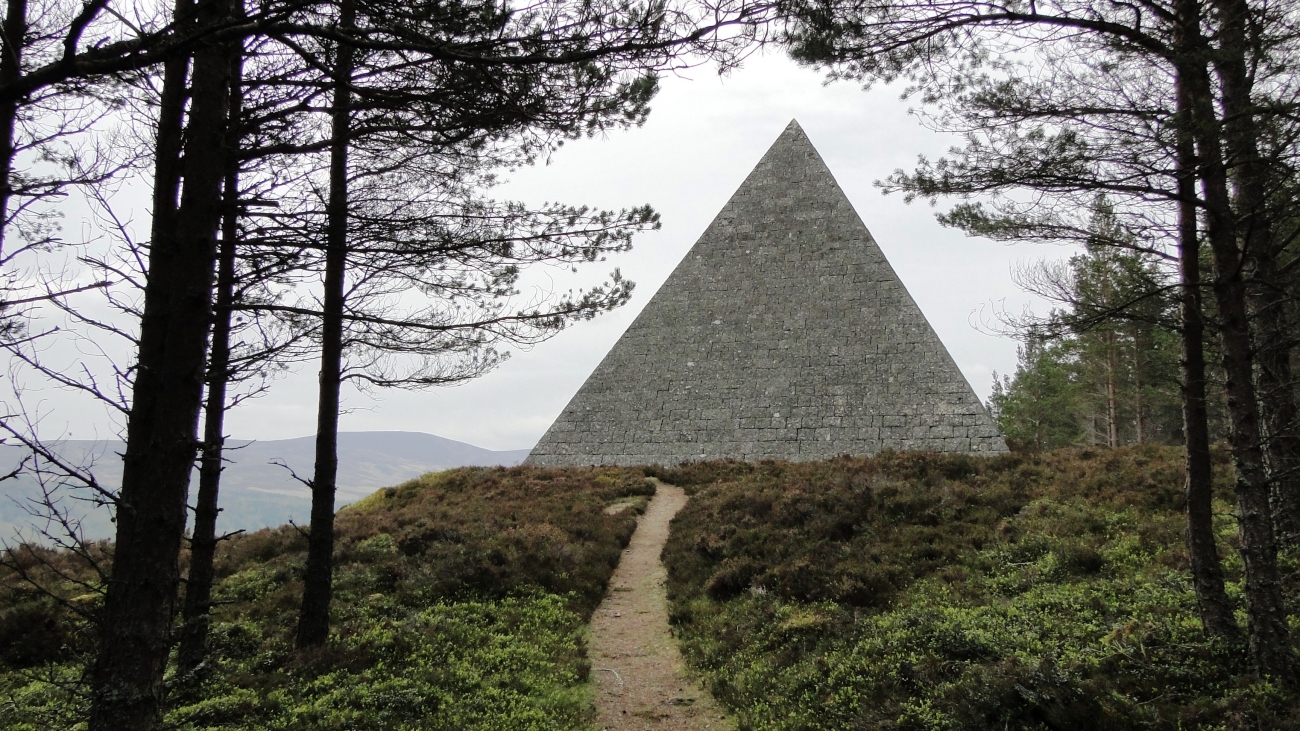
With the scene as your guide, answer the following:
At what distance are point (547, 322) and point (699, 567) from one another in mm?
4919

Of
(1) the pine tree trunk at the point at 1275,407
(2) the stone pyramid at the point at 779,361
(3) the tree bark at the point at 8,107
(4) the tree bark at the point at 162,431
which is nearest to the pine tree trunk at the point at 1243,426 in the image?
(1) the pine tree trunk at the point at 1275,407

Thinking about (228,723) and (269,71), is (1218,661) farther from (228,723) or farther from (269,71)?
(269,71)

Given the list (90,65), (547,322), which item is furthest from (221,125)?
(547,322)

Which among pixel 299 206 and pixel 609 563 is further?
pixel 609 563

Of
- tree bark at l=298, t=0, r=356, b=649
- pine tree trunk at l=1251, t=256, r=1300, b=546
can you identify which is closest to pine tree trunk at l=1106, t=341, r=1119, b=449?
pine tree trunk at l=1251, t=256, r=1300, b=546

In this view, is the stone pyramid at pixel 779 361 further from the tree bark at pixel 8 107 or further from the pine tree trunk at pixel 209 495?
the tree bark at pixel 8 107

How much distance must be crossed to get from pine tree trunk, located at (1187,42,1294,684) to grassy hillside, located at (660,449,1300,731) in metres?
0.33

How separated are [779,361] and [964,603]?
11.8 metres

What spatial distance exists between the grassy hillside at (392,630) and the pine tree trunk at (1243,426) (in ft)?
16.6

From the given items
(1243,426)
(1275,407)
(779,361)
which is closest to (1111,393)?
(779,361)

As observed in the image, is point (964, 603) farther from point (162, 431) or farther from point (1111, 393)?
point (1111, 393)

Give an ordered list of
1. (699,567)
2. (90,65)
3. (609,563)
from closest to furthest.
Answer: (90,65)
(699,567)
(609,563)

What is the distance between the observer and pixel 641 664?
7434 mm

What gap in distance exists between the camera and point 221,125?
159 inches
